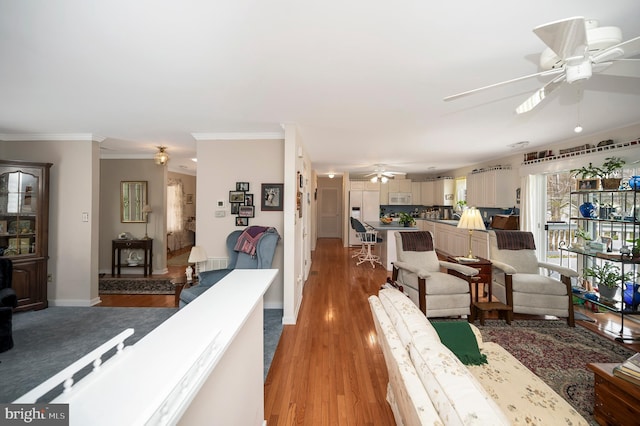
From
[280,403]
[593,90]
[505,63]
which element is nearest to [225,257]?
[280,403]

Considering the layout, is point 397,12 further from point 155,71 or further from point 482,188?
point 482,188

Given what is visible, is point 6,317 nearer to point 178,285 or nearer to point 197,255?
point 178,285

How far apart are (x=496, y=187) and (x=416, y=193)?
335cm

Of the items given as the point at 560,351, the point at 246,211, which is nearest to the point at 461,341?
the point at 560,351

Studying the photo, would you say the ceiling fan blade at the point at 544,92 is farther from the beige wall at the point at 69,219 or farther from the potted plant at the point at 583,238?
the beige wall at the point at 69,219

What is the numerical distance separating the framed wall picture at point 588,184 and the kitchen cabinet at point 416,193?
17.8 ft

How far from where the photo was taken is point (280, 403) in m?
1.98

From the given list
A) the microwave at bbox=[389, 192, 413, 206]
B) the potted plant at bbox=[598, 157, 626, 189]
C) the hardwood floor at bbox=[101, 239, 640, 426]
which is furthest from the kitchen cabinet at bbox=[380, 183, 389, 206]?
the potted plant at bbox=[598, 157, 626, 189]

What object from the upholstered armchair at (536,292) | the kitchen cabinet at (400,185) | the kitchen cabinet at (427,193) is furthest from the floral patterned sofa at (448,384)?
the kitchen cabinet at (400,185)

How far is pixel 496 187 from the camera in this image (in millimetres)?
5570

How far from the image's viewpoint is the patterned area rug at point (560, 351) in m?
2.07

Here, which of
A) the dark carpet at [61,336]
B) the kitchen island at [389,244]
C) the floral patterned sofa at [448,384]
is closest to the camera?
the floral patterned sofa at [448,384]

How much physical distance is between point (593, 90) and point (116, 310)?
5.94 meters

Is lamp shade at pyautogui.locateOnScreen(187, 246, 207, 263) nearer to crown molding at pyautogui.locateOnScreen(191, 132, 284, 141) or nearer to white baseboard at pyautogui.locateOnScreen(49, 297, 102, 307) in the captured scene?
crown molding at pyautogui.locateOnScreen(191, 132, 284, 141)
